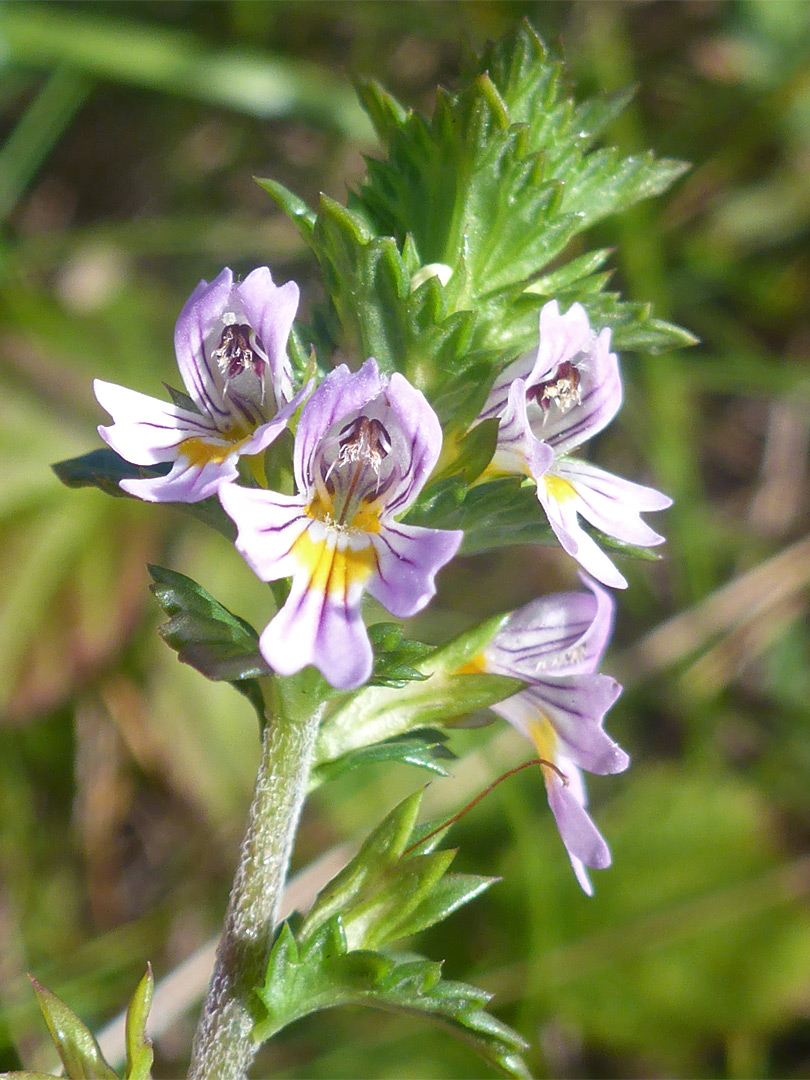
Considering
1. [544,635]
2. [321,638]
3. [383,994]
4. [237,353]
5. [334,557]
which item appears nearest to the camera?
[321,638]

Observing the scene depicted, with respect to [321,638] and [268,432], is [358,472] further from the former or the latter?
[321,638]

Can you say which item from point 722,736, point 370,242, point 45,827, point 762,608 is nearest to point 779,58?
point 762,608

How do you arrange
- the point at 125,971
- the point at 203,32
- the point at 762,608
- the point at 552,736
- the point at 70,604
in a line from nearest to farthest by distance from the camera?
the point at 552,736 < the point at 125,971 < the point at 70,604 < the point at 762,608 < the point at 203,32

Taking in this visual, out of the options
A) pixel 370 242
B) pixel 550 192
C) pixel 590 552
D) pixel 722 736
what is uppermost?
pixel 370 242

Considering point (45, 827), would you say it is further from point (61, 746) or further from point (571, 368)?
point (571, 368)

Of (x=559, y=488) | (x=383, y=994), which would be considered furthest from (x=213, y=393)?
(x=383, y=994)

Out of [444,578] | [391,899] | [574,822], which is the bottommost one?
[444,578]

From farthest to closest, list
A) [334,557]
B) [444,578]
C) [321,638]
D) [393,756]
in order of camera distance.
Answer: [444,578] → [393,756] → [334,557] → [321,638]
